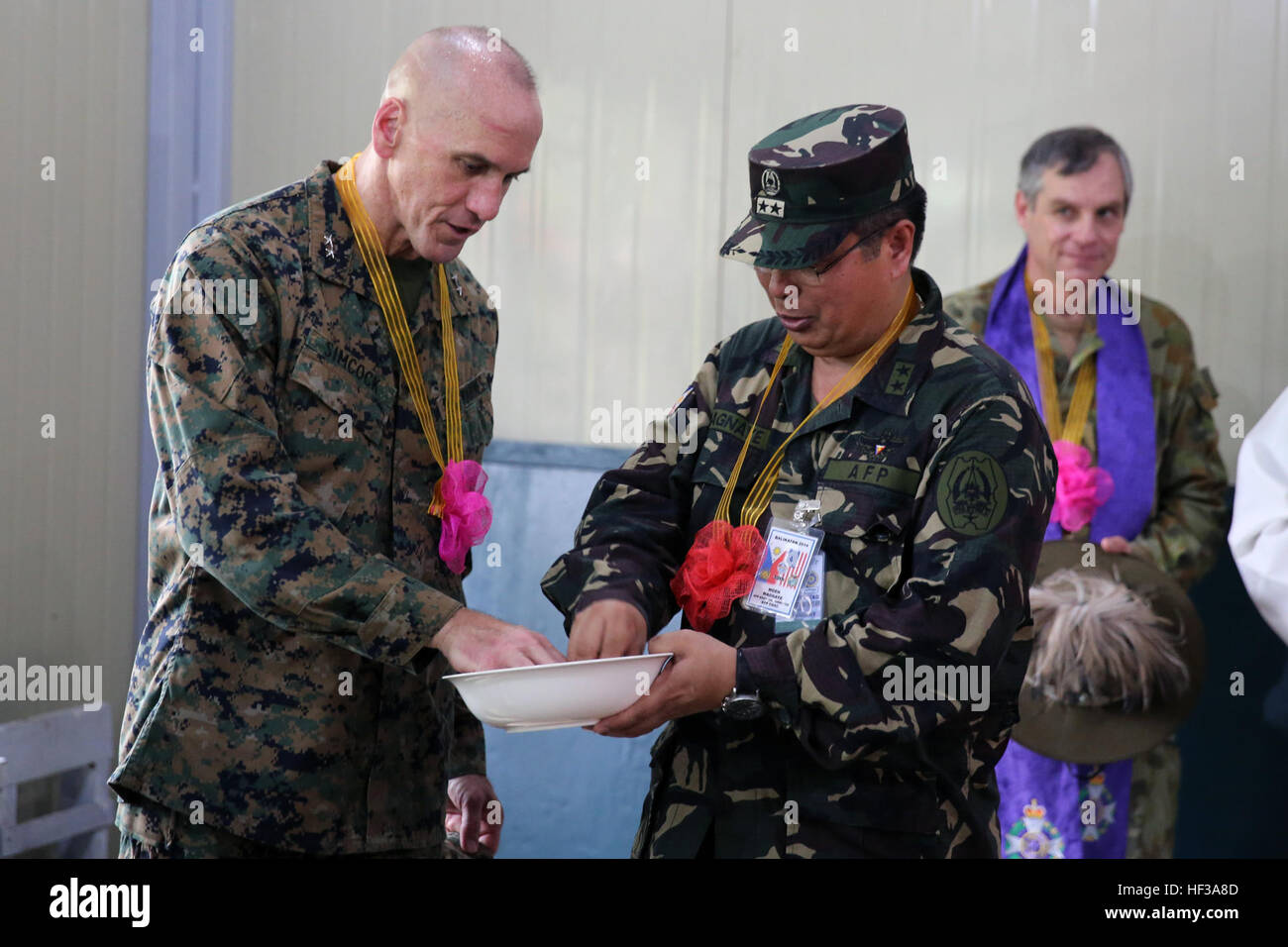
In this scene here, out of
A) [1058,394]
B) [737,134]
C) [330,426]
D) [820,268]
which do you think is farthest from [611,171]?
[820,268]

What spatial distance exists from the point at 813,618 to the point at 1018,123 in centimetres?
248

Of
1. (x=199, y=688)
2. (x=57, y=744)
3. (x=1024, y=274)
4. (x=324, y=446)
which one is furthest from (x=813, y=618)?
(x=57, y=744)

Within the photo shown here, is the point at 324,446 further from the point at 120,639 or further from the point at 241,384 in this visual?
the point at 120,639

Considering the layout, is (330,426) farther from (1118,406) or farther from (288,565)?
(1118,406)

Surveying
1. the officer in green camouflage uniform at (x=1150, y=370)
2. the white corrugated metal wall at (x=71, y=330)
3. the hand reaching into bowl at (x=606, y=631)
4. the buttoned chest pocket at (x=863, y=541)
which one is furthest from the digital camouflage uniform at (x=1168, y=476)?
the white corrugated metal wall at (x=71, y=330)

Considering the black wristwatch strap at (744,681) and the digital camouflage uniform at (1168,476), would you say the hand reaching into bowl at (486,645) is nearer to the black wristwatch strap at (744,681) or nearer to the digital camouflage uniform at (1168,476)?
the black wristwatch strap at (744,681)

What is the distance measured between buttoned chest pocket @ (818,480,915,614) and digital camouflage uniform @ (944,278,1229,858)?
1615mm

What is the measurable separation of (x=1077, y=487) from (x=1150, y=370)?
0.37 m

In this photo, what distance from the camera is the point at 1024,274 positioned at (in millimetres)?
3229

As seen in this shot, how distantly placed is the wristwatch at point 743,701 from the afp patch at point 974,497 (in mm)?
306

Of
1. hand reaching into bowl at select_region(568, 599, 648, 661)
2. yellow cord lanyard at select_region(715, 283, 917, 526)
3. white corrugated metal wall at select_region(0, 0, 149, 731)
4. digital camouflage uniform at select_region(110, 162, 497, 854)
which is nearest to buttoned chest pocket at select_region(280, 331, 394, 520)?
digital camouflage uniform at select_region(110, 162, 497, 854)

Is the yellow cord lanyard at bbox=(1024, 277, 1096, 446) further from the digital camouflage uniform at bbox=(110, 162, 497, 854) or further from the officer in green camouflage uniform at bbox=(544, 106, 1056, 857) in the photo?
the digital camouflage uniform at bbox=(110, 162, 497, 854)
